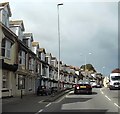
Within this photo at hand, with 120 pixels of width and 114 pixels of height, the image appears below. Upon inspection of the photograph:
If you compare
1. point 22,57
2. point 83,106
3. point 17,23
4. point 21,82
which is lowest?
point 83,106

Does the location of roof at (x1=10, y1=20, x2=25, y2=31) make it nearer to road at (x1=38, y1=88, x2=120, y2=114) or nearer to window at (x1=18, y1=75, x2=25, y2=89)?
window at (x1=18, y1=75, x2=25, y2=89)

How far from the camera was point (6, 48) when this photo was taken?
35625 millimetres

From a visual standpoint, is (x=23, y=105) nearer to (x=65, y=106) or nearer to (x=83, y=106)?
(x=65, y=106)

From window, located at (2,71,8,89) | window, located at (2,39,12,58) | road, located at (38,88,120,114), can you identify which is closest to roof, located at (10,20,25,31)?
window, located at (2,39,12,58)

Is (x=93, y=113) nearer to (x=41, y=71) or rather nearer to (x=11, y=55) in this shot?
(x=11, y=55)

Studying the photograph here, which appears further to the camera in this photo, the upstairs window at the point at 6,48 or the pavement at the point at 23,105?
the upstairs window at the point at 6,48

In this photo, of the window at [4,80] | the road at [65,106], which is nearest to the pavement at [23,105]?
the road at [65,106]

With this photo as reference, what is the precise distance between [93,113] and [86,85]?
23.9 m

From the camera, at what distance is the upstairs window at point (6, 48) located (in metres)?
34.8

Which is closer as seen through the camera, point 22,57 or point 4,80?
point 4,80

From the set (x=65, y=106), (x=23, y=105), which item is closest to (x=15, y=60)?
(x=23, y=105)

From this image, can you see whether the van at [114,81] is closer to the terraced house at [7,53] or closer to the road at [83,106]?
the terraced house at [7,53]

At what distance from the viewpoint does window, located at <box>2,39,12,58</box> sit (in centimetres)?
3485

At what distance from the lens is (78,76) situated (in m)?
124
